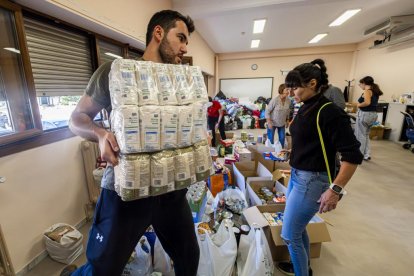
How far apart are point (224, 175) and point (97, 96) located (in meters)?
1.90

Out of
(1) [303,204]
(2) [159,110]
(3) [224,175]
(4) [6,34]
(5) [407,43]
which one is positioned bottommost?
(3) [224,175]

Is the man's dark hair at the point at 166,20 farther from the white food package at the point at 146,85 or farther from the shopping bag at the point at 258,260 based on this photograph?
the shopping bag at the point at 258,260

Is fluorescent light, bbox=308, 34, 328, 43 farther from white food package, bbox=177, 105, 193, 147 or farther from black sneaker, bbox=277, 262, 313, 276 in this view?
white food package, bbox=177, 105, 193, 147

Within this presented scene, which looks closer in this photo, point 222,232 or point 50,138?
point 222,232

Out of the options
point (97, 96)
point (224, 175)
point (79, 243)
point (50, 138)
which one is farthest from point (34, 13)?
point (224, 175)

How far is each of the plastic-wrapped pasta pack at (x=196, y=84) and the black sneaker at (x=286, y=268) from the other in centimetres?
145

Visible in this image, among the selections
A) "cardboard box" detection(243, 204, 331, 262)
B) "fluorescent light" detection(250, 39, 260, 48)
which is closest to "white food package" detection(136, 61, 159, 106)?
"cardboard box" detection(243, 204, 331, 262)

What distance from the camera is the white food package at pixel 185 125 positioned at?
0.73 metres

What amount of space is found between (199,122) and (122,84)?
0.32 metres

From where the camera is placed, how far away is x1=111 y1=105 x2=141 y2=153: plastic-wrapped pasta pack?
2.05ft

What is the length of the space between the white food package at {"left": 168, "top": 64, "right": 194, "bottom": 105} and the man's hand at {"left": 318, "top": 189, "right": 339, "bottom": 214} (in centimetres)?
85

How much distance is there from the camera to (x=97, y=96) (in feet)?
2.41

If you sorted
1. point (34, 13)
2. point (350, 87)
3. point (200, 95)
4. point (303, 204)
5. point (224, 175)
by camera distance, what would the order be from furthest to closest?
point (350, 87)
point (224, 175)
point (34, 13)
point (303, 204)
point (200, 95)

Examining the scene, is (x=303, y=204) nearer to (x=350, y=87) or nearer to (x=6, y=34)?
(x=6, y=34)
